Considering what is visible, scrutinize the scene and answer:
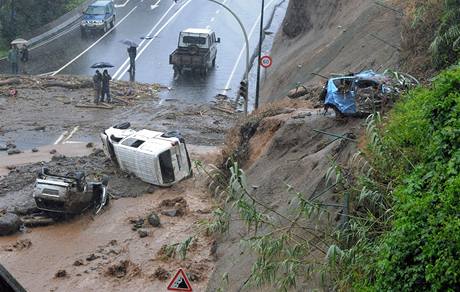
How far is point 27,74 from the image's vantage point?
40688 millimetres

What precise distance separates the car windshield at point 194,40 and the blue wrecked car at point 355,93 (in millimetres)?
21522

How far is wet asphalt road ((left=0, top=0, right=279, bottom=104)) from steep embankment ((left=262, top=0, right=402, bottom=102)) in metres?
2.82

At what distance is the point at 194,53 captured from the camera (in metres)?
40.8

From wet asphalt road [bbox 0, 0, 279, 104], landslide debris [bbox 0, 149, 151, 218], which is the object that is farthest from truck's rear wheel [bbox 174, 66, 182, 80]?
landslide debris [bbox 0, 149, 151, 218]

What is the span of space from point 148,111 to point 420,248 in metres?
26.0

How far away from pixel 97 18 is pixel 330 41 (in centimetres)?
1777

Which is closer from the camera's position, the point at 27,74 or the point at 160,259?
the point at 160,259

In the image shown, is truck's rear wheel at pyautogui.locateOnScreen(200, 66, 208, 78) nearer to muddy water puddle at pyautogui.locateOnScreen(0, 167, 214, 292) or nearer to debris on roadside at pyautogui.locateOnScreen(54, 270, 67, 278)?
muddy water puddle at pyautogui.locateOnScreen(0, 167, 214, 292)

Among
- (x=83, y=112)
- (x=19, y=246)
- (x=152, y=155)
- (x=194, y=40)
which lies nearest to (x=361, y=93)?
(x=152, y=155)

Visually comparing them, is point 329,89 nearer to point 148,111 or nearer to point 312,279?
point 312,279

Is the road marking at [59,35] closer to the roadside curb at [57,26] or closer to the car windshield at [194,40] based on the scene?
the roadside curb at [57,26]

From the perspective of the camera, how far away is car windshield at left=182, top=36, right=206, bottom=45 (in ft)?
138

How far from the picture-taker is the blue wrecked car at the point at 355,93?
19438 mm

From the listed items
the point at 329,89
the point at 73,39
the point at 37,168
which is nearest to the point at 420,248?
the point at 329,89
